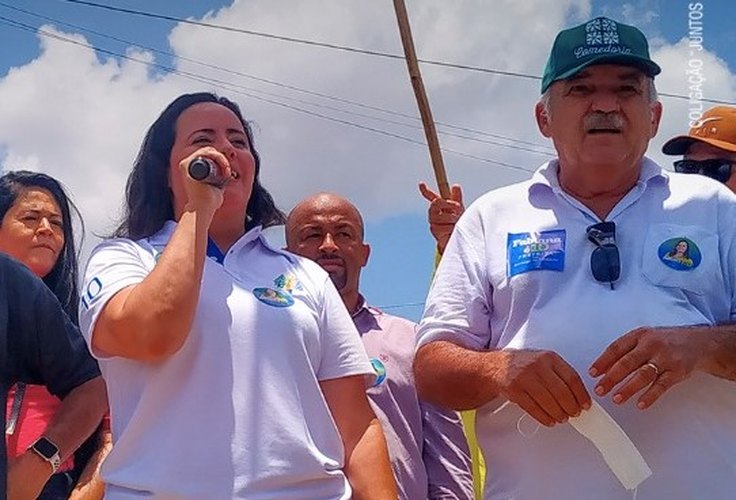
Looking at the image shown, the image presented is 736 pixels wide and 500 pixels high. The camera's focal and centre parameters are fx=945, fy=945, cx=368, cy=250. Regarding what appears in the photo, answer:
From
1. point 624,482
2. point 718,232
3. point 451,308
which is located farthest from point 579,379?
point 718,232

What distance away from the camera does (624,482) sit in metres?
2.19

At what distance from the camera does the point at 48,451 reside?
97.8 inches

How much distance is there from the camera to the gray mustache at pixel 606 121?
2.60m

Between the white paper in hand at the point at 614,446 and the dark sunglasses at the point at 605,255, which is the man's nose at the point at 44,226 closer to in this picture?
the dark sunglasses at the point at 605,255

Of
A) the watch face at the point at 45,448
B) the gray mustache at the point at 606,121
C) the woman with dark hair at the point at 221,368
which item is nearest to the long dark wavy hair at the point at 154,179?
the woman with dark hair at the point at 221,368

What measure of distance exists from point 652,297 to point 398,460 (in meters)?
1.18

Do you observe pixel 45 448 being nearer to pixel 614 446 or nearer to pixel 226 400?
pixel 226 400

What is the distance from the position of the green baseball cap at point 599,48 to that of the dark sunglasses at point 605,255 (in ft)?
1.55

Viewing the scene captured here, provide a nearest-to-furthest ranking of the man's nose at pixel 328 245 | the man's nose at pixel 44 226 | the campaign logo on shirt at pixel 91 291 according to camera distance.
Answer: the campaign logo on shirt at pixel 91 291 → the man's nose at pixel 44 226 → the man's nose at pixel 328 245

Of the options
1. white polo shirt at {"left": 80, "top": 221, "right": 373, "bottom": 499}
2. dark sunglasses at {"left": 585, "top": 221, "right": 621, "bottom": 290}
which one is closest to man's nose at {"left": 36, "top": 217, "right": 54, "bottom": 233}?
white polo shirt at {"left": 80, "top": 221, "right": 373, "bottom": 499}

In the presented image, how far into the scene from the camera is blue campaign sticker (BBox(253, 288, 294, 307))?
2207mm

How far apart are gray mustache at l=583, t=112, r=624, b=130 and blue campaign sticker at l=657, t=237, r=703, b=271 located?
14.6 inches

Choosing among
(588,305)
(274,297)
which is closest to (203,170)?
(274,297)

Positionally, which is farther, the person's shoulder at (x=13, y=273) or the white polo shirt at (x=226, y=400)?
the person's shoulder at (x=13, y=273)
